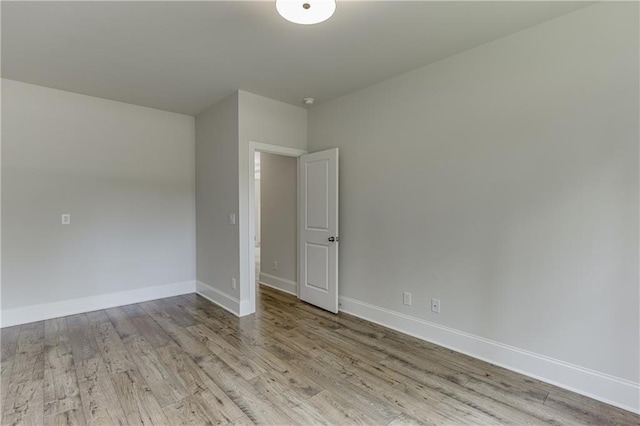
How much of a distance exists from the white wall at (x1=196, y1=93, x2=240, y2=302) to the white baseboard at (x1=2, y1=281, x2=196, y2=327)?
0.39 meters

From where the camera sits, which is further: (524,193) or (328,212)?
(328,212)

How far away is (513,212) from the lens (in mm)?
2428

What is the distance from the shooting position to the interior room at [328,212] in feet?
6.67

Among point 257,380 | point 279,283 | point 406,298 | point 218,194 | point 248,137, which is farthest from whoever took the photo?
point 279,283

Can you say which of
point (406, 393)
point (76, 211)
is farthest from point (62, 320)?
point (406, 393)

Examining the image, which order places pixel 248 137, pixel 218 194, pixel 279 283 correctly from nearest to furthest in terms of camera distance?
1. pixel 248 137
2. pixel 218 194
3. pixel 279 283

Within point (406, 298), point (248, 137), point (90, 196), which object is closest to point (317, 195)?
point (248, 137)

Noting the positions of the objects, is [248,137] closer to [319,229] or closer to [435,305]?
[319,229]

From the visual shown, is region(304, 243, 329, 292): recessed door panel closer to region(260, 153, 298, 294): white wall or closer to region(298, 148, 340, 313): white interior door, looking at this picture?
region(298, 148, 340, 313): white interior door

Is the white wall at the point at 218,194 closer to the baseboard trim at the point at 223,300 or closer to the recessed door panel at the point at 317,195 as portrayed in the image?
the baseboard trim at the point at 223,300

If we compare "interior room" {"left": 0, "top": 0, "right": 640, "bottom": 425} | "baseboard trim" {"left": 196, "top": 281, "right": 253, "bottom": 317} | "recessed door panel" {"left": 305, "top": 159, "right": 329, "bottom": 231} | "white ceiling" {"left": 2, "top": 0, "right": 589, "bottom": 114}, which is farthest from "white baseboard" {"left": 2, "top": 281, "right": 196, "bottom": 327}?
"white ceiling" {"left": 2, "top": 0, "right": 589, "bottom": 114}

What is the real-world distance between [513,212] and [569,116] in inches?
29.8

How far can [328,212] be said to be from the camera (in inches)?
148

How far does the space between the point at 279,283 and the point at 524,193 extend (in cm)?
348
